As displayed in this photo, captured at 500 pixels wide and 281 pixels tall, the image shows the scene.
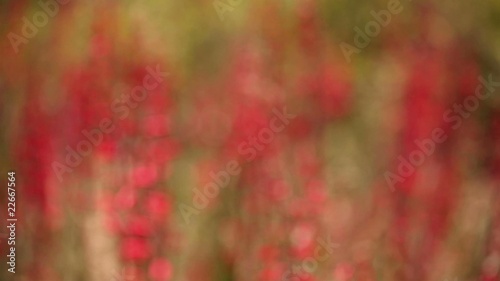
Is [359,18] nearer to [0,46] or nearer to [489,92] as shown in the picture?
[489,92]

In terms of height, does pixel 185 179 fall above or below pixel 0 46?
below

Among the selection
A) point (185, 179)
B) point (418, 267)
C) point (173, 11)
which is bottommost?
point (418, 267)

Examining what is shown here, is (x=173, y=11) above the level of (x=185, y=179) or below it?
above

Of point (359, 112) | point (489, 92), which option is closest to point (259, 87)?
point (359, 112)

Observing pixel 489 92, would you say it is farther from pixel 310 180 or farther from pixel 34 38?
pixel 34 38

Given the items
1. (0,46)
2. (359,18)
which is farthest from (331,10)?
(0,46)
